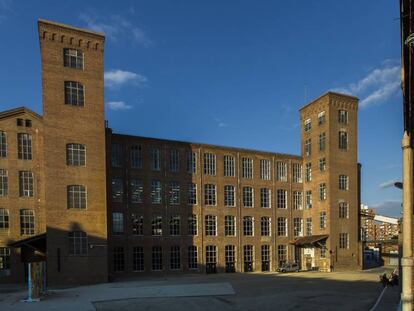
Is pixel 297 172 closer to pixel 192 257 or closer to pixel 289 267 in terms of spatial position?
pixel 289 267

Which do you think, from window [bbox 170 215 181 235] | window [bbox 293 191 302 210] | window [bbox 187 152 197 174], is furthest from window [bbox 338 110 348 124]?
window [bbox 170 215 181 235]

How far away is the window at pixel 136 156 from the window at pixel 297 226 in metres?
23.6

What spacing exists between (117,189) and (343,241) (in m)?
29.8

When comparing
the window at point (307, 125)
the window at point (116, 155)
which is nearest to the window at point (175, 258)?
the window at point (116, 155)

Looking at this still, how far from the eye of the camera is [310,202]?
55469mm

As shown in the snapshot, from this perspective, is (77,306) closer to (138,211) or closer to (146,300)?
(146,300)

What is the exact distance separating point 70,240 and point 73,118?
36.9 feet

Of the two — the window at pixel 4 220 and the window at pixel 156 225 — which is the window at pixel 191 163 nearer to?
the window at pixel 156 225

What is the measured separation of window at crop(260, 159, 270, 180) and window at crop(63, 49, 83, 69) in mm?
27213

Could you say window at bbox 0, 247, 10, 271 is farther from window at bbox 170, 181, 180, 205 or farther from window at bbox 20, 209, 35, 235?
window at bbox 170, 181, 180, 205

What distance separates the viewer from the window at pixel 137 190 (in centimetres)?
4566

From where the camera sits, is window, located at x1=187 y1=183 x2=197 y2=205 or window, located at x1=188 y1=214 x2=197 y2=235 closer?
window, located at x1=188 y1=214 x2=197 y2=235

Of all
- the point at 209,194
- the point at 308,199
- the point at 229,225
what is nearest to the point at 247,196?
the point at 229,225

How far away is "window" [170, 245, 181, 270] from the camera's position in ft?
152
